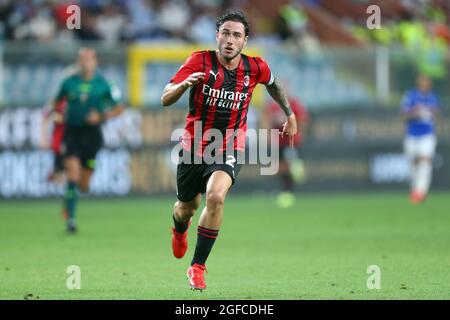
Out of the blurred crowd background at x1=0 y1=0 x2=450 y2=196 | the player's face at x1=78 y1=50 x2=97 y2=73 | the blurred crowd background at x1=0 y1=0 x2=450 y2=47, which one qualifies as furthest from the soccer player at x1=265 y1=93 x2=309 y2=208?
the player's face at x1=78 y1=50 x2=97 y2=73

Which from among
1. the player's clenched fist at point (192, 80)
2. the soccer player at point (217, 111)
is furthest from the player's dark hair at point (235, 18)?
the player's clenched fist at point (192, 80)

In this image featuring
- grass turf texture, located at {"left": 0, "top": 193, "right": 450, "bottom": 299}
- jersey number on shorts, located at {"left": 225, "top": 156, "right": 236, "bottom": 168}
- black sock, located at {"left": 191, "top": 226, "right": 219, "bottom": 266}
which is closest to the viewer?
black sock, located at {"left": 191, "top": 226, "right": 219, "bottom": 266}

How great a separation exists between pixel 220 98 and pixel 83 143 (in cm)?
667

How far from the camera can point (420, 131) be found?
22.8 metres

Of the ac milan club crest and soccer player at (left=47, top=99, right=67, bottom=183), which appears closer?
the ac milan club crest

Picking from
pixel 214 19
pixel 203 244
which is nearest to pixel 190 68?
pixel 203 244

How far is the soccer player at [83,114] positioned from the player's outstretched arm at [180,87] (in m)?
6.80

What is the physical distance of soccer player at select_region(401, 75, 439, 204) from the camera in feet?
73.8

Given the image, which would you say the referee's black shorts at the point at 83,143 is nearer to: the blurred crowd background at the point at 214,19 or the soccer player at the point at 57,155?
the soccer player at the point at 57,155

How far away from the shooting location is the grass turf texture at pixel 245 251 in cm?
1026

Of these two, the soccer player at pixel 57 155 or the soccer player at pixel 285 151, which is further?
the soccer player at pixel 285 151

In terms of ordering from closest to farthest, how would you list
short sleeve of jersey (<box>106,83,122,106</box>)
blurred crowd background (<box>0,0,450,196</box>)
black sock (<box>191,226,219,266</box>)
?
black sock (<box>191,226,219,266</box>) < short sleeve of jersey (<box>106,83,122,106</box>) < blurred crowd background (<box>0,0,450,196</box>)

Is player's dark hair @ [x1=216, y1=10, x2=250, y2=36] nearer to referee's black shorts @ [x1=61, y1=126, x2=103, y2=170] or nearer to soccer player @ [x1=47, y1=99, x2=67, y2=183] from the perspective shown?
referee's black shorts @ [x1=61, y1=126, x2=103, y2=170]

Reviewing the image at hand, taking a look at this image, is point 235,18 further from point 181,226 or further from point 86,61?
point 86,61
